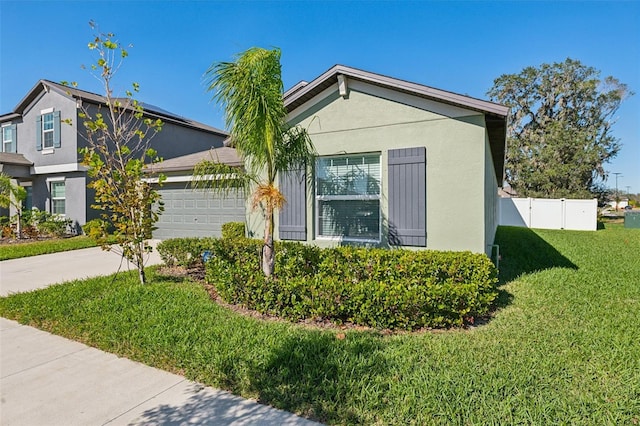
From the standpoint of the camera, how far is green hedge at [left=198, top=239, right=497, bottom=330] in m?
4.13

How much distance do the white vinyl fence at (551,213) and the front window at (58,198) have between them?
2571 centimetres

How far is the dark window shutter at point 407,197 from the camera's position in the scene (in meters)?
6.00

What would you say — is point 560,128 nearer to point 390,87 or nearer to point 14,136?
point 390,87

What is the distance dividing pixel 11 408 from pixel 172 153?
15563 mm

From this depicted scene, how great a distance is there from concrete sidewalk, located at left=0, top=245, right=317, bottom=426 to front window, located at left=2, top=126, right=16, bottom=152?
17301mm

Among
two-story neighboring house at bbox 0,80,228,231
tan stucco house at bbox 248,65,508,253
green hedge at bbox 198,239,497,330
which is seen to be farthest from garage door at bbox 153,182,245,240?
green hedge at bbox 198,239,497,330

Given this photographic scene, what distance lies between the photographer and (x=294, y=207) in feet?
23.2

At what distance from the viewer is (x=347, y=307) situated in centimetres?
423

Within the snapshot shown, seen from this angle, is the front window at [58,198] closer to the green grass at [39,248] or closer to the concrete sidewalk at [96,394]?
the green grass at [39,248]

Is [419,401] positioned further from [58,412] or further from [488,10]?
[488,10]

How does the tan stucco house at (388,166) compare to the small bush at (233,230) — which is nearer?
the tan stucco house at (388,166)

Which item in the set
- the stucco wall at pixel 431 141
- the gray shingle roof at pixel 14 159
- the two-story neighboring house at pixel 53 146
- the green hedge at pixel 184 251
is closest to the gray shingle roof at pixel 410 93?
the stucco wall at pixel 431 141

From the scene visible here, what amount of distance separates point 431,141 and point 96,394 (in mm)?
5865

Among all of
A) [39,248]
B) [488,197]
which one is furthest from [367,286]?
[39,248]
